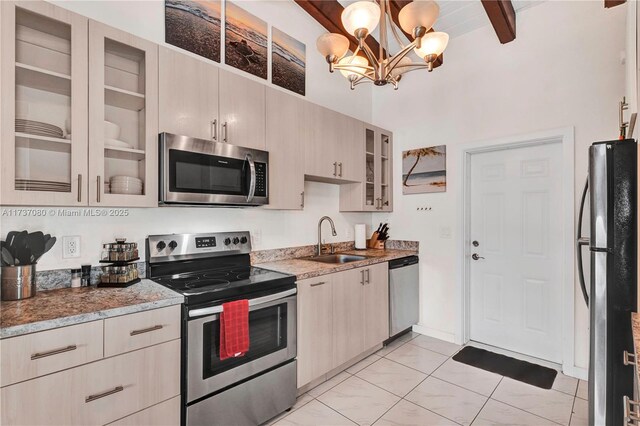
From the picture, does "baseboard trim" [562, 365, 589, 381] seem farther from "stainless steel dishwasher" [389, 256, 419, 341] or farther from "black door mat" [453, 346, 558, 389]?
"stainless steel dishwasher" [389, 256, 419, 341]

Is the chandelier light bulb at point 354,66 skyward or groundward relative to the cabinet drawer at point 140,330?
skyward

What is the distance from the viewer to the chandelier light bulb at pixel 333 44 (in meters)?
1.86

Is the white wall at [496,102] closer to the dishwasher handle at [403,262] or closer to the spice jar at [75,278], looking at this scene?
the dishwasher handle at [403,262]

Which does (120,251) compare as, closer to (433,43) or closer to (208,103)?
(208,103)

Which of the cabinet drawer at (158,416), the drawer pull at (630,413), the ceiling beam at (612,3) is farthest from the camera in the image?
the ceiling beam at (612,3)

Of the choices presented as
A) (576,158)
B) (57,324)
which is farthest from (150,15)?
(576,158)

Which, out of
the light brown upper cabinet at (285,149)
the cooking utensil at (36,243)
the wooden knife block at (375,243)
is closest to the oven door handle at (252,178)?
the light brown upper cabinet at (285,149)

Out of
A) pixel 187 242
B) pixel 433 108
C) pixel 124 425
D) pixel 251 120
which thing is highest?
pixel 433 108

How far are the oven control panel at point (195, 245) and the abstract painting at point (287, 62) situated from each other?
61.3 inches

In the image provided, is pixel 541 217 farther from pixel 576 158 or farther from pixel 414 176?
pixel 414 176

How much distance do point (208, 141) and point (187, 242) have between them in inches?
30.1

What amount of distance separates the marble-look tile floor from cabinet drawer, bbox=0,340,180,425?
36.0 inches

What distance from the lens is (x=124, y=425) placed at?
4.73ft

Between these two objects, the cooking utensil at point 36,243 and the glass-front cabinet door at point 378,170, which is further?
the glass-front cabinet door at point 378,170
